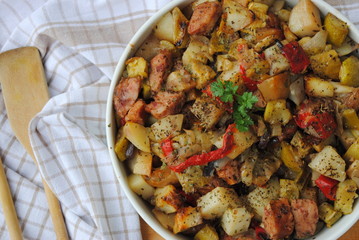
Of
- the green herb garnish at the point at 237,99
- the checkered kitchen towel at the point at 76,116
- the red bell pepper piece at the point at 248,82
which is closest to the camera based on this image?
the green herb garnish at the point at 237,99

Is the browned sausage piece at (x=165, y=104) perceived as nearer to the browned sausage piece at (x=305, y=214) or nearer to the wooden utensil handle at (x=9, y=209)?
the browned sausage piece at (x=305, y=214)

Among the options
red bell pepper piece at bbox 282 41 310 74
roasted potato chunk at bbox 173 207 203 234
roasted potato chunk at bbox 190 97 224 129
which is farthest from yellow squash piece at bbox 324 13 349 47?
roasted potato chunk at bbox 173 207 203 234

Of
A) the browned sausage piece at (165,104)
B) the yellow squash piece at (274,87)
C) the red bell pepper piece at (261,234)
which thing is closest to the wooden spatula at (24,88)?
the browned sausage piece at (165,104)

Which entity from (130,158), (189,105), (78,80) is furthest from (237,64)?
(78,80)

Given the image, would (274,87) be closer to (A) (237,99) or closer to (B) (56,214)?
(A) (237,99)

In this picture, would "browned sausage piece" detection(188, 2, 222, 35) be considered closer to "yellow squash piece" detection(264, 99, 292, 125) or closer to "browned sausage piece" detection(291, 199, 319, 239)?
"yellow squash piece" detection(264, 99, 292, 125)

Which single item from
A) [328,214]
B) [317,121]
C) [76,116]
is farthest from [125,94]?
[328,214]
